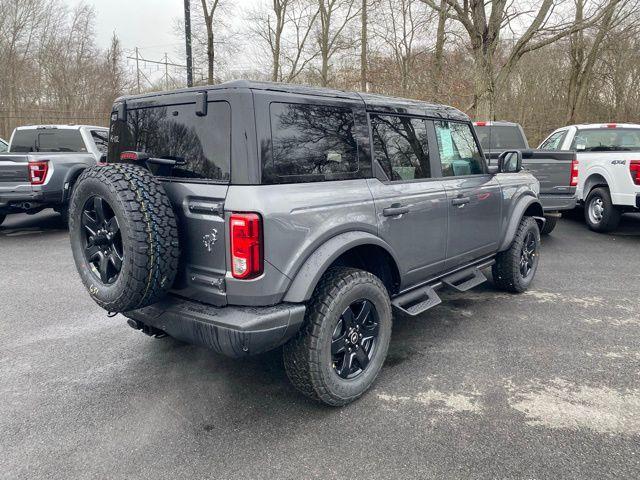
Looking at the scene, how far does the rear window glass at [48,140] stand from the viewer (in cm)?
912

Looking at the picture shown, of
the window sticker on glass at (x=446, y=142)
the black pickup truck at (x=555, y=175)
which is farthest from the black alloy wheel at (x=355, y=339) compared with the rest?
the black pickup truck at (x=555, y=175)

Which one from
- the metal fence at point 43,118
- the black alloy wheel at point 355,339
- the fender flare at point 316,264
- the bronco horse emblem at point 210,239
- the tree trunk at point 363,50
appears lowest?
the black alloy wheel at point 355,339

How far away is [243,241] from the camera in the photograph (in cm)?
246

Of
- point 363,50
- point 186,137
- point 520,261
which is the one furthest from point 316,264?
point 363,50

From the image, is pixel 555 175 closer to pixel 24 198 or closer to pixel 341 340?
pixel 341 340

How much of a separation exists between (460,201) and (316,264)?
5.91ft

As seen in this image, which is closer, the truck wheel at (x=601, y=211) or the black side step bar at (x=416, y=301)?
the black side step bar at (x=416, y=301)

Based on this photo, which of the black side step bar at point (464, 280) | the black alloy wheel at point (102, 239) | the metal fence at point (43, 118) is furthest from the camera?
the metal fence at point (43, 118)

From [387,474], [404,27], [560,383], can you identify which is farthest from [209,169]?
[404,27]

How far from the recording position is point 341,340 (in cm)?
299

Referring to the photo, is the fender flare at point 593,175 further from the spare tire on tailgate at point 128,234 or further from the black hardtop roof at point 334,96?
the spare tire on tailgate at point 128,234

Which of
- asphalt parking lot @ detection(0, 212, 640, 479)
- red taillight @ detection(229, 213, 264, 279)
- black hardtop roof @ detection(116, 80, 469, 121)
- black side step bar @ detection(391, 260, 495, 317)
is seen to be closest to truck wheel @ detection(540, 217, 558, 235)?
asphalt parking lot @ detection(0, 212, 640, 479)

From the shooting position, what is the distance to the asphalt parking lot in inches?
96.3

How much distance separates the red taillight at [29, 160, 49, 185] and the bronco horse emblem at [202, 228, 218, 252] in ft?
21.4
